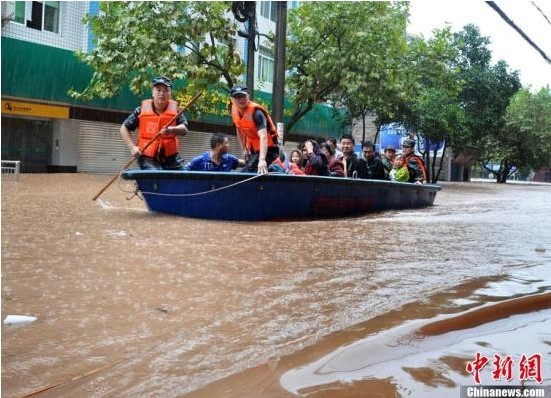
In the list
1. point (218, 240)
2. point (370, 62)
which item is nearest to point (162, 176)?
point (218, 240)

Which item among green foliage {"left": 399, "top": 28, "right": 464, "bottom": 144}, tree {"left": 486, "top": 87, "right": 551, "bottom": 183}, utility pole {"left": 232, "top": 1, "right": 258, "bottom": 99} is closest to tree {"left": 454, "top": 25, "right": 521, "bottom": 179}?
green foliage {"left": 399, "top": 28, "right": 464, "bottom": 144}

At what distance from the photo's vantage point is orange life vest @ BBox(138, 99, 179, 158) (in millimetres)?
7305

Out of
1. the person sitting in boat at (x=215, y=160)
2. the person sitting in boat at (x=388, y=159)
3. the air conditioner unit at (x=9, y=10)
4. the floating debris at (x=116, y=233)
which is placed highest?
the air conditioner unit at (x=9, y=10)

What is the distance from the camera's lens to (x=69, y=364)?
2256mm

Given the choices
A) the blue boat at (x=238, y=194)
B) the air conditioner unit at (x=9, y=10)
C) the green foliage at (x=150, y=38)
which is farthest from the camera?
the air conditioner unit at (x=9, y=10)

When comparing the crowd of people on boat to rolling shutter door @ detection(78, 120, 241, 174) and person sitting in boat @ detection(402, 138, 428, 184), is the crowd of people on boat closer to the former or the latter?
person sitting in boat @ detection(402, 138, 428, 184)

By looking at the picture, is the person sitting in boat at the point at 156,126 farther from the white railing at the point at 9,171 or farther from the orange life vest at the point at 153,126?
the white railing at the point at 9,171

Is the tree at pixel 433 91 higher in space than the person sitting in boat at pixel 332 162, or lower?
higher

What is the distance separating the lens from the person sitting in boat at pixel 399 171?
1067 cm

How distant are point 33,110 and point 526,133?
30.3 metres

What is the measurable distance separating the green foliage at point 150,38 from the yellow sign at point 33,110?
223cm

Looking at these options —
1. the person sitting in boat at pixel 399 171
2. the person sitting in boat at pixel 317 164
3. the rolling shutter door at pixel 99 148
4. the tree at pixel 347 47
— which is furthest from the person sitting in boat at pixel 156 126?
the rolling shutter door at pixel 99 148

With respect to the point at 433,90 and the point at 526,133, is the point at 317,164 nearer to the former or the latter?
the point at 433,90

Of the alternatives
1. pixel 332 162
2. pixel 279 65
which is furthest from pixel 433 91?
pixel 332 162
